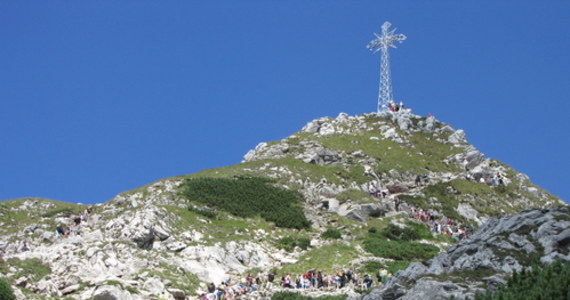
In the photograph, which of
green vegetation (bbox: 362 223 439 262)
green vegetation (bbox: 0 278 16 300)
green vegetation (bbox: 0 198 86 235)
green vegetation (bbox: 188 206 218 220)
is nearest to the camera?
green vegetation (bbox: 0 278 16 300)

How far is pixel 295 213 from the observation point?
5638 centimetres

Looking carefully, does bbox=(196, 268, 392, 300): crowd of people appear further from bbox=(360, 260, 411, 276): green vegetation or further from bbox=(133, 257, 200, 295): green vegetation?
bbox=(133, 257, 200, 295): green vegetation

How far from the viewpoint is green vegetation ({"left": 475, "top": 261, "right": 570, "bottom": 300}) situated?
68.9 feet

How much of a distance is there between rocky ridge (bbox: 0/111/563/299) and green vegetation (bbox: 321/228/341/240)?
0.60 m

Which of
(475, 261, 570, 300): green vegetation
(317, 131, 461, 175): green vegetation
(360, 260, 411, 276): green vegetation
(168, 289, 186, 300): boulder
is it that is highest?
(317, 131, 461, 175): green vegetation

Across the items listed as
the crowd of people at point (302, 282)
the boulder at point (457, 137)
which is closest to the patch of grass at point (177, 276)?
the crowd of people at point (302, 282)

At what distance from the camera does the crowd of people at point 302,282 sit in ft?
124

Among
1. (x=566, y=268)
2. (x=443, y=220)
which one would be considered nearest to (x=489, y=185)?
(x=443, y=220)

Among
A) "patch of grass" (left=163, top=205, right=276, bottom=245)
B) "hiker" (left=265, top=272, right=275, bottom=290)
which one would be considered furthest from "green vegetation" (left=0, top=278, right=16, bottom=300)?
"patch of grass" (left=163, top=205, right=276, bottom=245)

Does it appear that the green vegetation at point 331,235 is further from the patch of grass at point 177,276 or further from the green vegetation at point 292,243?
the patch of grass at point 177,276

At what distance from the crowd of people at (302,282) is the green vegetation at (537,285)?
1397 cm

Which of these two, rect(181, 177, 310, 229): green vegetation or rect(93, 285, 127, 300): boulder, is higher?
rect(181, 177, 310, 229): green vegetation

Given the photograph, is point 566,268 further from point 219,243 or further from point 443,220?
point 443,220

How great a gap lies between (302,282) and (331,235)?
12.5 meters
